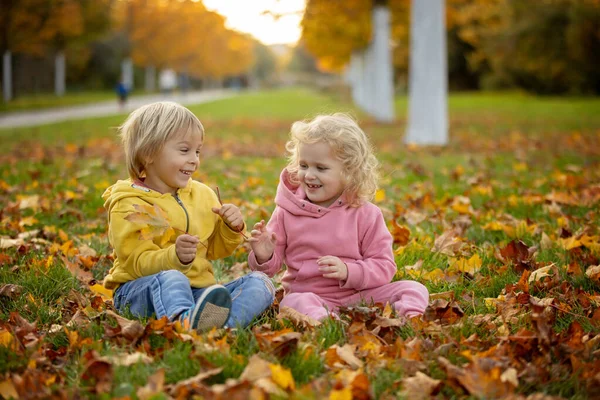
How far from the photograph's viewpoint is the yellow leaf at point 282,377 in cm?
217

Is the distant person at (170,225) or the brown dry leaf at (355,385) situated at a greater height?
the distant person at (170,225)

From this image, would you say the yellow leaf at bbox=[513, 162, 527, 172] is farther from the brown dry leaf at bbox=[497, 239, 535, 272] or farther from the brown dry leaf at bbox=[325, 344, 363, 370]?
the brown dry leaf at bbox=[325, 344, 363, 370]

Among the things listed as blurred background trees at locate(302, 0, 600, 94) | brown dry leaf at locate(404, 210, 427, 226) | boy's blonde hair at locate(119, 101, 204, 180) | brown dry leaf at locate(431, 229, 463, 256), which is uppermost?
blurred background trees at locate(302, 0, 600, 94)

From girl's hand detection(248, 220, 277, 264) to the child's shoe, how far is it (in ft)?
1.39

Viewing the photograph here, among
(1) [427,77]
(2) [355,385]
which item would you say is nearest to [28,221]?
(2) [355,385]

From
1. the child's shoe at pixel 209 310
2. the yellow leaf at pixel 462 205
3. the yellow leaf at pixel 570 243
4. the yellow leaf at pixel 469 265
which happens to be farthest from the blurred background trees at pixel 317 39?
the child's shoe at pixel 209 310

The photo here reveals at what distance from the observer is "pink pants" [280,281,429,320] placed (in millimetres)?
2998

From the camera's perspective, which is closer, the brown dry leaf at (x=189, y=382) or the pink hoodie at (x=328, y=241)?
the brown dry leaf at (x=189, y=382)

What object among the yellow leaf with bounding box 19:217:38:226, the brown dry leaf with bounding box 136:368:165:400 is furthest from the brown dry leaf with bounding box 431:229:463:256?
the yellow leaf with bounding box 19:217:38:226

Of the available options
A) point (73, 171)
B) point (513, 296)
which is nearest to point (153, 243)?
point (513, 296)

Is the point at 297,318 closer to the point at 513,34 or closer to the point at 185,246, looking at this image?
the point at 185,246

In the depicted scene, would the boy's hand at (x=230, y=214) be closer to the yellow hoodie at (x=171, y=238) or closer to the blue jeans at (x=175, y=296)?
the yellow hoodie at (x=171, y=238)

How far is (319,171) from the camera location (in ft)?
10.4

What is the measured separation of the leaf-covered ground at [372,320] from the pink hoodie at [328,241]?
27 centimetres
